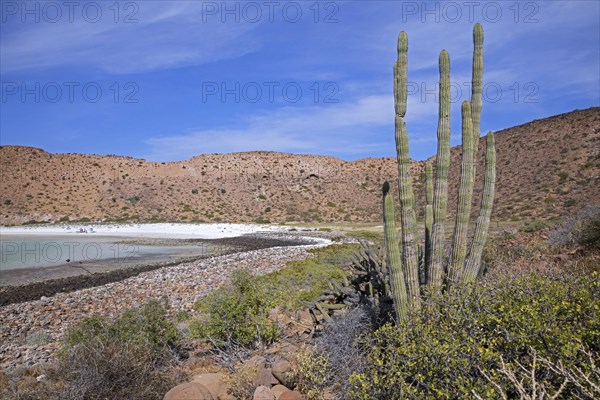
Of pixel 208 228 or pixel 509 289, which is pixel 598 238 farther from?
pixel 208 228

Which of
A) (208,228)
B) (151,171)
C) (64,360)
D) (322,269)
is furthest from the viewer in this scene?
(151,171)

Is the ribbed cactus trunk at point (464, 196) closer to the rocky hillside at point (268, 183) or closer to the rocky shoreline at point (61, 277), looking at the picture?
the rocky shoreline at point (61, 277)

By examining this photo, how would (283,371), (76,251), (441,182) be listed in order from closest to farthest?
(283,371)
(441,182)
(76,251)

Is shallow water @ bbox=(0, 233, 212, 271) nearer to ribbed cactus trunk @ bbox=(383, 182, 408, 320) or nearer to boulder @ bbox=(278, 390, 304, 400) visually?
boulder @ bbox=(278, 390, 304, 400)

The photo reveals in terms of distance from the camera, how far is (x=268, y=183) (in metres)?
73.6

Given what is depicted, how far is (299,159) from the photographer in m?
82.4

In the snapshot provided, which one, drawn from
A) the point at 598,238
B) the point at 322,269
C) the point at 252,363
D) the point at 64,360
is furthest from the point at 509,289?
the point at 322,269

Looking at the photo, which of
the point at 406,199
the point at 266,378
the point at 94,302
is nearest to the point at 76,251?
the point at 94,302

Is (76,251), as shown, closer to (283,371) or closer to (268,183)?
(283,371)

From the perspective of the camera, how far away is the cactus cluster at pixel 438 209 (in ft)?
20.8

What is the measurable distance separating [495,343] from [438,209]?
7.33 ft

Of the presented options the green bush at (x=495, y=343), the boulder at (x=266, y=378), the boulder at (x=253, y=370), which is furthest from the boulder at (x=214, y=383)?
the green bush at (x=495, y=343)

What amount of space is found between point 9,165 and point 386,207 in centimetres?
7478

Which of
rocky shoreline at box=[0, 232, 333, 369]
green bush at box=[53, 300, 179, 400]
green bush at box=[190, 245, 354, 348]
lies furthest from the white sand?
green bush at box=[53, 300, 179, 400]
